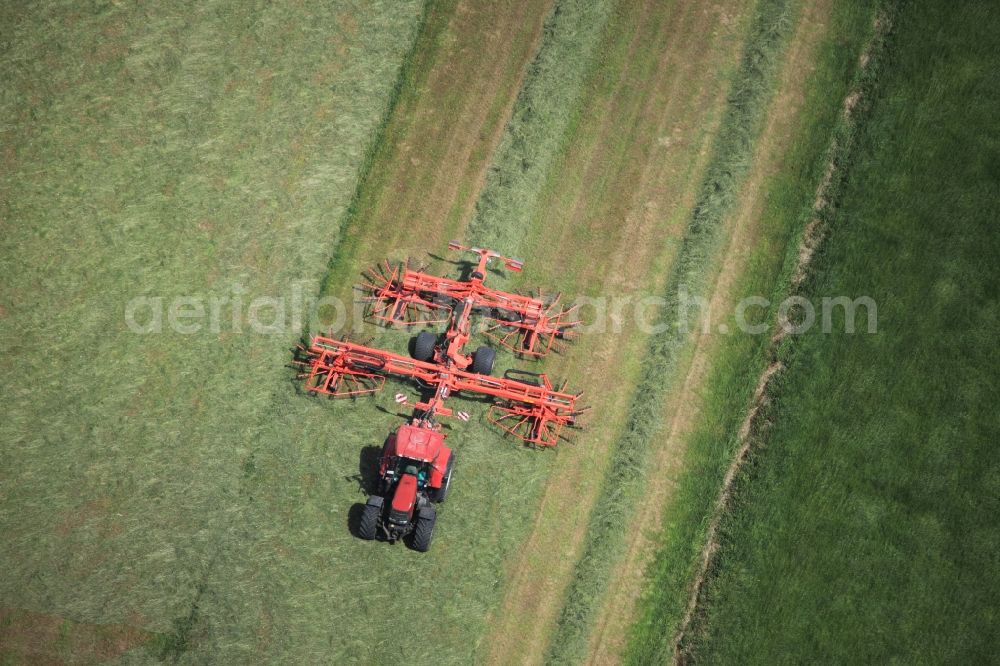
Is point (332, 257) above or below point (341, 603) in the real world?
above

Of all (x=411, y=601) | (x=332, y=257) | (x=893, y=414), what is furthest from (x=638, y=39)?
(x=411, y=601)

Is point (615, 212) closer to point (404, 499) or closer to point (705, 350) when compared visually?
point (705, 350)

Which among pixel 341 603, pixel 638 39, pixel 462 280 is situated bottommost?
pixel 341 603

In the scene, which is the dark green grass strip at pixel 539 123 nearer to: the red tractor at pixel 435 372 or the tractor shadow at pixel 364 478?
the red tractor at pixel 435 372

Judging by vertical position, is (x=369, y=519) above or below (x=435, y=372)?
below

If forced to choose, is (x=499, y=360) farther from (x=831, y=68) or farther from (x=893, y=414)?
(x=831, y=68)

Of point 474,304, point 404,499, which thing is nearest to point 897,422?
point 474,304
